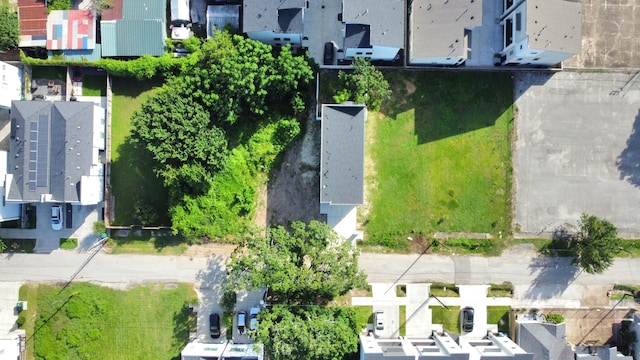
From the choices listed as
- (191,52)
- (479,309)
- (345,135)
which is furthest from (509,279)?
(191,52)

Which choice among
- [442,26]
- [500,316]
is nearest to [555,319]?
[500,316]

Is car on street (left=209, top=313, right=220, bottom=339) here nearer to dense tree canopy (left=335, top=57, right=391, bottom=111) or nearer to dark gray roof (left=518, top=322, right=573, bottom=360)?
dense tree canopy (left=335, top=57, right=391, bottom=111)

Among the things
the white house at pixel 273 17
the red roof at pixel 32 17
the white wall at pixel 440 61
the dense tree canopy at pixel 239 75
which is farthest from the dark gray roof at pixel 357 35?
the red roof at pixel 32 17

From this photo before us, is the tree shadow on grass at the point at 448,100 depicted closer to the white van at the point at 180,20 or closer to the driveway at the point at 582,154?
the driveway at the point at 582,154

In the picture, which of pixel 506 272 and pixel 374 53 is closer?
pixel 374 53

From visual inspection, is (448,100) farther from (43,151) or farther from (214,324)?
(43,151)

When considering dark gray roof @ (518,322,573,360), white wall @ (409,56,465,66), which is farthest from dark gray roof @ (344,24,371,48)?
dark gray roof @ (518,322,573,360)
